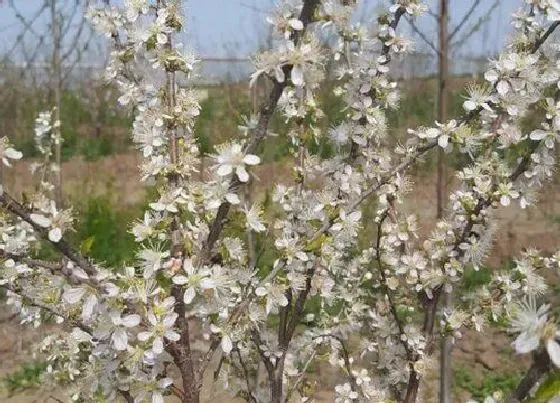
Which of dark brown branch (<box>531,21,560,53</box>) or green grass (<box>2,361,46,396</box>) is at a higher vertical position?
dark brown branch (<box>531,21,560,53</box>)

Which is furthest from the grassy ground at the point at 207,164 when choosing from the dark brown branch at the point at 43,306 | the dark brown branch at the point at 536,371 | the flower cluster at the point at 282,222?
the dark brown branch at the point at 536,371

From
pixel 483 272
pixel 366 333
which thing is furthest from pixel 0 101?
pixel 366 333

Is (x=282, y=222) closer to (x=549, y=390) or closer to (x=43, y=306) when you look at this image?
(x=43, y=306)

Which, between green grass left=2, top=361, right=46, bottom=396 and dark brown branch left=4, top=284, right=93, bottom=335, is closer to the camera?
dark brown branch left=4, top=284, right=93, bottom=335

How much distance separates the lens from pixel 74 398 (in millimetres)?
2004

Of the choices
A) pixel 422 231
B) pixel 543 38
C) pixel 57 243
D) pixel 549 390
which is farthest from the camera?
pixel 422 231

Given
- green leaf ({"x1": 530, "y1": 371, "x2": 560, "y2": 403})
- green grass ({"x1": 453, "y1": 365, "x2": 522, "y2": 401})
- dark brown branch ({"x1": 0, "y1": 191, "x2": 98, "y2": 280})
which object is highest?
dark brown branch ({"x1": 0, "y1": 191, "x2": 98, "y2": 280})

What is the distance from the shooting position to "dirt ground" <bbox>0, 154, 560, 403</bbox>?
179 inches

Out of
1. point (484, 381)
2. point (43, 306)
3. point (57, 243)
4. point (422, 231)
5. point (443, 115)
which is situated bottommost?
point (484, 381)

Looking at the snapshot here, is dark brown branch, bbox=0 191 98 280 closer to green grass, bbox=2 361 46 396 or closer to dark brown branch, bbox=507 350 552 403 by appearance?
dark brown branch, bbox=507 350 552 403

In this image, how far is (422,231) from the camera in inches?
261

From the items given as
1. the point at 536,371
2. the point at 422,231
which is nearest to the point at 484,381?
the point at 422,231

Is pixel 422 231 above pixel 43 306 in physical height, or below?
above

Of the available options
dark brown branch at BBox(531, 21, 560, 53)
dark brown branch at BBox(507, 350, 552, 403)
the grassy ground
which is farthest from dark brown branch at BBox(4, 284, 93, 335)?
dark brown branch at BBox(531, 21, 560, 53)
